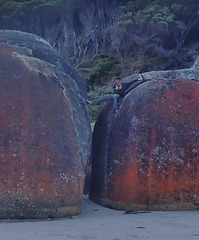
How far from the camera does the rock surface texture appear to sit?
306 inches

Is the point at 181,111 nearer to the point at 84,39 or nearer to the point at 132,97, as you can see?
the point at 132,97

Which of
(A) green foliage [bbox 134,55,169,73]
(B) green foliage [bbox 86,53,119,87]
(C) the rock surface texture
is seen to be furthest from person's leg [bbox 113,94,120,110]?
(B) green foliage [bbox 86,53,119,87]

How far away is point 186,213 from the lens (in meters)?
7.46

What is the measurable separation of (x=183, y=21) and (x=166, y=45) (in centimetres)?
151

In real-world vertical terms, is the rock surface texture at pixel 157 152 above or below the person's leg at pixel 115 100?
below

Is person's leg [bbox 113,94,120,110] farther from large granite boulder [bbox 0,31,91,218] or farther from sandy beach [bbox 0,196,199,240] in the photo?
sandy beach [bbox 0,196,199,240]

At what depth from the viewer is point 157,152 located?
305 inches

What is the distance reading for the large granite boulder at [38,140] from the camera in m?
6.83

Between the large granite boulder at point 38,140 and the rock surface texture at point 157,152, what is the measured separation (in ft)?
2.10

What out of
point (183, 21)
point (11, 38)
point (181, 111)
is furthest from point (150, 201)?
point (183, 21)

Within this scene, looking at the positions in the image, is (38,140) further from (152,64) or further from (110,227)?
(152,64)

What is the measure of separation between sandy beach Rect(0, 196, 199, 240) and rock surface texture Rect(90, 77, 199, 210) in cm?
32

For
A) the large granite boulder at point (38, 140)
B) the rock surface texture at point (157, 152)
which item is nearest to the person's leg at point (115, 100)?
the rock surface texture at point (157, 152)

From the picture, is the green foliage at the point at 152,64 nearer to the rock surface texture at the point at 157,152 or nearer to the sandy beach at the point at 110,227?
the rock surface texture at the point at 157,152
